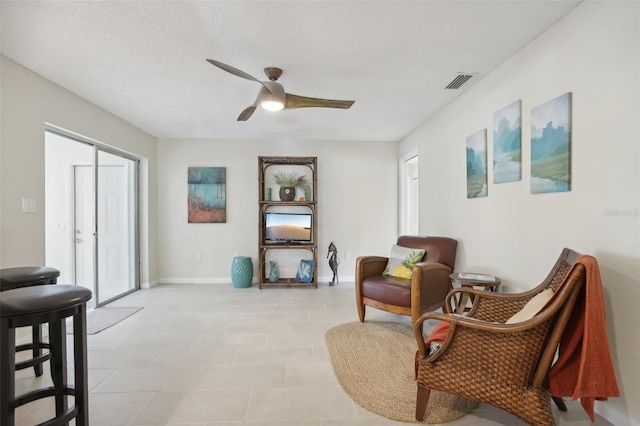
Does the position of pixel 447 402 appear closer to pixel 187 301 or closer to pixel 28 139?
pixel 187 301

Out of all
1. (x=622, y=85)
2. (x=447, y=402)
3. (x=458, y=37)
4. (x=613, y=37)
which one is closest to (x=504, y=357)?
(x=447, y=402)

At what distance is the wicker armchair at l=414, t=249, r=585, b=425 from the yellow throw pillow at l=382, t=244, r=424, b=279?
164 cm

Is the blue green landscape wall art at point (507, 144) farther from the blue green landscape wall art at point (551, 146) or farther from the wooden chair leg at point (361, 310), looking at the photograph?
the wooden chair leg at point (361, 310)

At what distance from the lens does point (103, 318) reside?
3.48m

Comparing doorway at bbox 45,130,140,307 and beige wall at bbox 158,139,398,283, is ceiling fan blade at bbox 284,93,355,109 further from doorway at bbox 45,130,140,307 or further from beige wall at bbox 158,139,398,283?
doorway at bbox 45,130,140,307

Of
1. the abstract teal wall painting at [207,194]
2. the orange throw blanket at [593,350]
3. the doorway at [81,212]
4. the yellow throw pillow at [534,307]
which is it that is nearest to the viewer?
the orange throw blanket at [593,350]

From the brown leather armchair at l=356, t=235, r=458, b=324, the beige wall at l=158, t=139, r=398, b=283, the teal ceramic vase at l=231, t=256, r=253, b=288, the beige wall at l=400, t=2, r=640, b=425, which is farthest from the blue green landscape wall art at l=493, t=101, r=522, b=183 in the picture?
the teal ceramic vase at l=231, t=256, r=253, b=288

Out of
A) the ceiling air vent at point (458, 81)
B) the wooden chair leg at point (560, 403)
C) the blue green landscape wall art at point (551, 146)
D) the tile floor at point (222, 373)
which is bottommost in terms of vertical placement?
the tile floor at point (222, 373)

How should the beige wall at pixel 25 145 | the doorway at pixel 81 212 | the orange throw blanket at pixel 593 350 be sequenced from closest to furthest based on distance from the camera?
1. the orange throw blanket at pixel 593 350
2. the beige wall at pixel 25 145
3. the doorway at pixel 81 212

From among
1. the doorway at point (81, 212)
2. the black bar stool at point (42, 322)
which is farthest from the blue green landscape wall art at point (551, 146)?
the doorway at point (81, 212)

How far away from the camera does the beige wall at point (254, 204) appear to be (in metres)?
5.24

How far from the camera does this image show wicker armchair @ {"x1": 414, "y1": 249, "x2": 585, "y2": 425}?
4.71ft

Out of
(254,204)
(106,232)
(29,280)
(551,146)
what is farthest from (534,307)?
(106,232)

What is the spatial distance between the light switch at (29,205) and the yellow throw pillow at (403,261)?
11.4 feet
